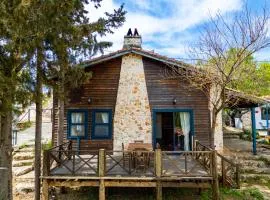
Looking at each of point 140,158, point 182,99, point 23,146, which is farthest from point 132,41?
point 23,146

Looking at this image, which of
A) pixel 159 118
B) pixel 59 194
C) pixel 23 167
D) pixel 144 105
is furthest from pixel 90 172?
pixel 159 118

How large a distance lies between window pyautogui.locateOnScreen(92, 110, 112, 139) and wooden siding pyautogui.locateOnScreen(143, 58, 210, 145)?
2271 millimetres

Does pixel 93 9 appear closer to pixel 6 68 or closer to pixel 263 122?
pixel 6 68

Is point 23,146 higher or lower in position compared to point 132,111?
lower

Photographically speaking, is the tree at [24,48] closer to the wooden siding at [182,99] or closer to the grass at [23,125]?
the wooden siding at [182,99]

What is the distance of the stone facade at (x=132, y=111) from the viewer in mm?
13578

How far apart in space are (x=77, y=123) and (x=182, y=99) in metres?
5.35

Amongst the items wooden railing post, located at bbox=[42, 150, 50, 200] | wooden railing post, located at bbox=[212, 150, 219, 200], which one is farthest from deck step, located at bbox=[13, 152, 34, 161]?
wooden railing post, located at bbox=[212, 150, 219, 200]

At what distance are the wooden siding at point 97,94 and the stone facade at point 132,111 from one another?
0.35m

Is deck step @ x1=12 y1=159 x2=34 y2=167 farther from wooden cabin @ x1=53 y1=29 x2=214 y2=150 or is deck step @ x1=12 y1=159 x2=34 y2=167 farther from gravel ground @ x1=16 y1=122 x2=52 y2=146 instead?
gravel ground @ x1=16 y1=122 x2=52 y2=146

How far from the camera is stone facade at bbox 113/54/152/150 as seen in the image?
44.5ft

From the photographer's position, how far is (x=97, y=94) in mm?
13711

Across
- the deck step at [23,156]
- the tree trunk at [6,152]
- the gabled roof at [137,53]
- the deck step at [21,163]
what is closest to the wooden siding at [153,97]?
the gabled roof at [137,53]

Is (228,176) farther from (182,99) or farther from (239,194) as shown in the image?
(182,99)
